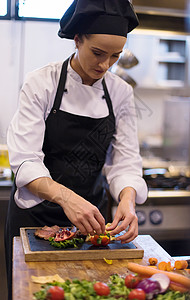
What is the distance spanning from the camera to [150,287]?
1222 millimetres

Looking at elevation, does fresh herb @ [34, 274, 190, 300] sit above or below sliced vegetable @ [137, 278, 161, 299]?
below

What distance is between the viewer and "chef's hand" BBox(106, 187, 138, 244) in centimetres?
169

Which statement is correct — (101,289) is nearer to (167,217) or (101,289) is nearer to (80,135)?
(80,135)

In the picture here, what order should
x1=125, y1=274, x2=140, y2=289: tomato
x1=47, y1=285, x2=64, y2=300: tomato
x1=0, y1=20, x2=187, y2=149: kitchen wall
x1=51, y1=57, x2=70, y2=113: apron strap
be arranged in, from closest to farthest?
x1=47, y1=285, x2=64, y2=300: tomato < x1=125, y1=274, x2=140, y2=289: tomato < x1=51, y1=57, x2=70, y2=113: apron strap < x1=0, y1=20, x2=187, y2=149: kitchen wall

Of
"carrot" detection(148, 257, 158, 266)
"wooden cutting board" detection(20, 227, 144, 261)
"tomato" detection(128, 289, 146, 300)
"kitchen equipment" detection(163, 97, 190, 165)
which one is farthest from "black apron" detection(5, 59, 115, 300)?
"kitchen equipment" detection(163, 97, 190, 165)

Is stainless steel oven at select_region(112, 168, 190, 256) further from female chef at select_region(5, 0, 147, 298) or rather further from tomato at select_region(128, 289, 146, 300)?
tomato at select_region(128, 289, 146, 300)

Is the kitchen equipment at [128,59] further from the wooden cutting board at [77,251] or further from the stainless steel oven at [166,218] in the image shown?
the wooden cutting board at [77,251]

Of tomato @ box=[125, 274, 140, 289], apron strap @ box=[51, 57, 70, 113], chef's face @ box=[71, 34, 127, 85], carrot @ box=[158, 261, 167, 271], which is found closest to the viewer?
tomato @ box=[125, 274, 140, 289]

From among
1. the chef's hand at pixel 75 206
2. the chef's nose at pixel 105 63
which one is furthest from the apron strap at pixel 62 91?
the chef's hand at pixel 75 206

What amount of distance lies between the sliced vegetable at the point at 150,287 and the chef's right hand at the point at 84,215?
40 centimetres

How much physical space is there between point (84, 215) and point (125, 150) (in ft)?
1.94

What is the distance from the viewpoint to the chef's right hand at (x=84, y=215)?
1604mm

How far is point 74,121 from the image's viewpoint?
2020 millimetres

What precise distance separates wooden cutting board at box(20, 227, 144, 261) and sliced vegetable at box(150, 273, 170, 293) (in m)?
0.30
